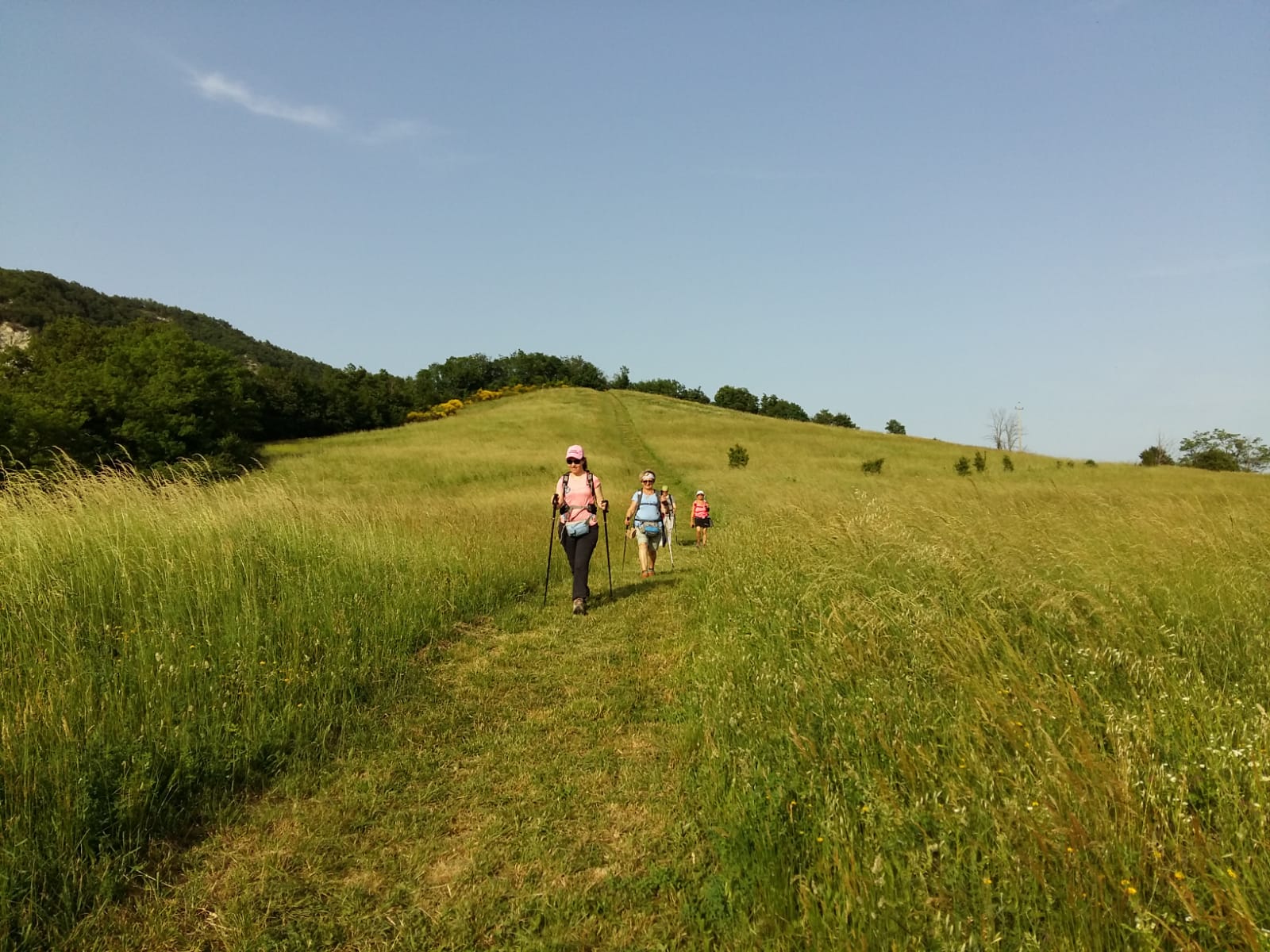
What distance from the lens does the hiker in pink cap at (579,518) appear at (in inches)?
352

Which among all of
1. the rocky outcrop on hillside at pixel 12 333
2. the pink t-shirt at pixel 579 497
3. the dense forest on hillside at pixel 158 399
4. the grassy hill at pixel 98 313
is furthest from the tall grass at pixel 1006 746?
the rocky outcrop on hillside at pixel 12 333

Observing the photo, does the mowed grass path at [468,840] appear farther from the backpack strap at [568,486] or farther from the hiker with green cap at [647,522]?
the hiker with green cap at [647,522]

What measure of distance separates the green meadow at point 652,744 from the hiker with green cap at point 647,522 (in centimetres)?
415

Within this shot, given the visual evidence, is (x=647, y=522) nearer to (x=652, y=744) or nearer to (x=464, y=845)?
(x=652, y=744)

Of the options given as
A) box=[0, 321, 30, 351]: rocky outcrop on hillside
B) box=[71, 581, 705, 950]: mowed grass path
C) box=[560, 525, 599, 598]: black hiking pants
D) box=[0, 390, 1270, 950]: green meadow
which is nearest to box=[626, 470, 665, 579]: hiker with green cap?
box=[560, 525, 599, 598]: black hiking pants

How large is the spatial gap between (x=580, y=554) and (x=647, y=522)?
11.0ft

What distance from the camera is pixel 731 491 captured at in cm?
2720

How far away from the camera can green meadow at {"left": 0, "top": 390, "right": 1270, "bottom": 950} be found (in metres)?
2.61

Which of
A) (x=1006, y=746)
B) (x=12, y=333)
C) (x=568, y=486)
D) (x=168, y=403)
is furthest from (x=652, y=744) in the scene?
(x=12, y=333)

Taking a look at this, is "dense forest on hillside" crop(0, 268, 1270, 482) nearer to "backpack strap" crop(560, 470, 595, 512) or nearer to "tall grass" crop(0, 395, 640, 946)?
"tall grass" crop(0, 395, 640, 946)

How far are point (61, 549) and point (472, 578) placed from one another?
4560 millimetres

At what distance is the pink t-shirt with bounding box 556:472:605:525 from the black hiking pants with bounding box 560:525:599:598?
0.20 meters

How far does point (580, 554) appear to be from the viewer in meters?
9.02

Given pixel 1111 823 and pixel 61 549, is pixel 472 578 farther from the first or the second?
pixel 1111 823
